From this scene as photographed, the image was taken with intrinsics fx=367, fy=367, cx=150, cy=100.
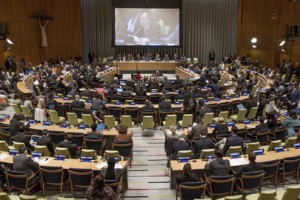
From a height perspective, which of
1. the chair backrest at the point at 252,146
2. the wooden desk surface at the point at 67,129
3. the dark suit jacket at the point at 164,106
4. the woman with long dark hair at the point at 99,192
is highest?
the dark suit jacket at the point at 164,106

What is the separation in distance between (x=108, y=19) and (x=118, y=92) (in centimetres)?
1905

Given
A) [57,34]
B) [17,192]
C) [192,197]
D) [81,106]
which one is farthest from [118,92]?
[57,34]

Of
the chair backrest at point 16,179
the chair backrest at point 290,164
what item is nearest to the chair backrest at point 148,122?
the chair backrest at point 290,164

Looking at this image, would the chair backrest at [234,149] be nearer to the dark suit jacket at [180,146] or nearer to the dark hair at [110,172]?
the dark suit jacket at [180,146]

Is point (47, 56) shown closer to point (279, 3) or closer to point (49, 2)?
point (49, 2)

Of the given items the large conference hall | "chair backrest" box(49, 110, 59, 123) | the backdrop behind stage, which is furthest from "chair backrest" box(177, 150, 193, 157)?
the backdrop behind stage

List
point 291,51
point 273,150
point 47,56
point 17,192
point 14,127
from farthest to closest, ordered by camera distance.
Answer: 1. point 47,56
2. point 291,51
3. point 14,127
4. point 273,150
5. point 17,192

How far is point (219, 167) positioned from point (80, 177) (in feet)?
10.8

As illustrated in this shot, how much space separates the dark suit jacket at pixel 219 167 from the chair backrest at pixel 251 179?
396mm

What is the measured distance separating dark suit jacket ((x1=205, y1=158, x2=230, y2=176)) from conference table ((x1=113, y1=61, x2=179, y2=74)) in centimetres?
2244

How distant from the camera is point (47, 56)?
3181 centimetres

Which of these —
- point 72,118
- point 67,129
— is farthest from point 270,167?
point 72,118

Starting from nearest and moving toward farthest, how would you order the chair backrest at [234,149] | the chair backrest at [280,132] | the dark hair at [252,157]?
1. the dark hair at [252,157]
2. the chair backrest at [234,149]
3. the chair backrest at [280,132]

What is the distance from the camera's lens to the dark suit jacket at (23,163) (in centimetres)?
863
